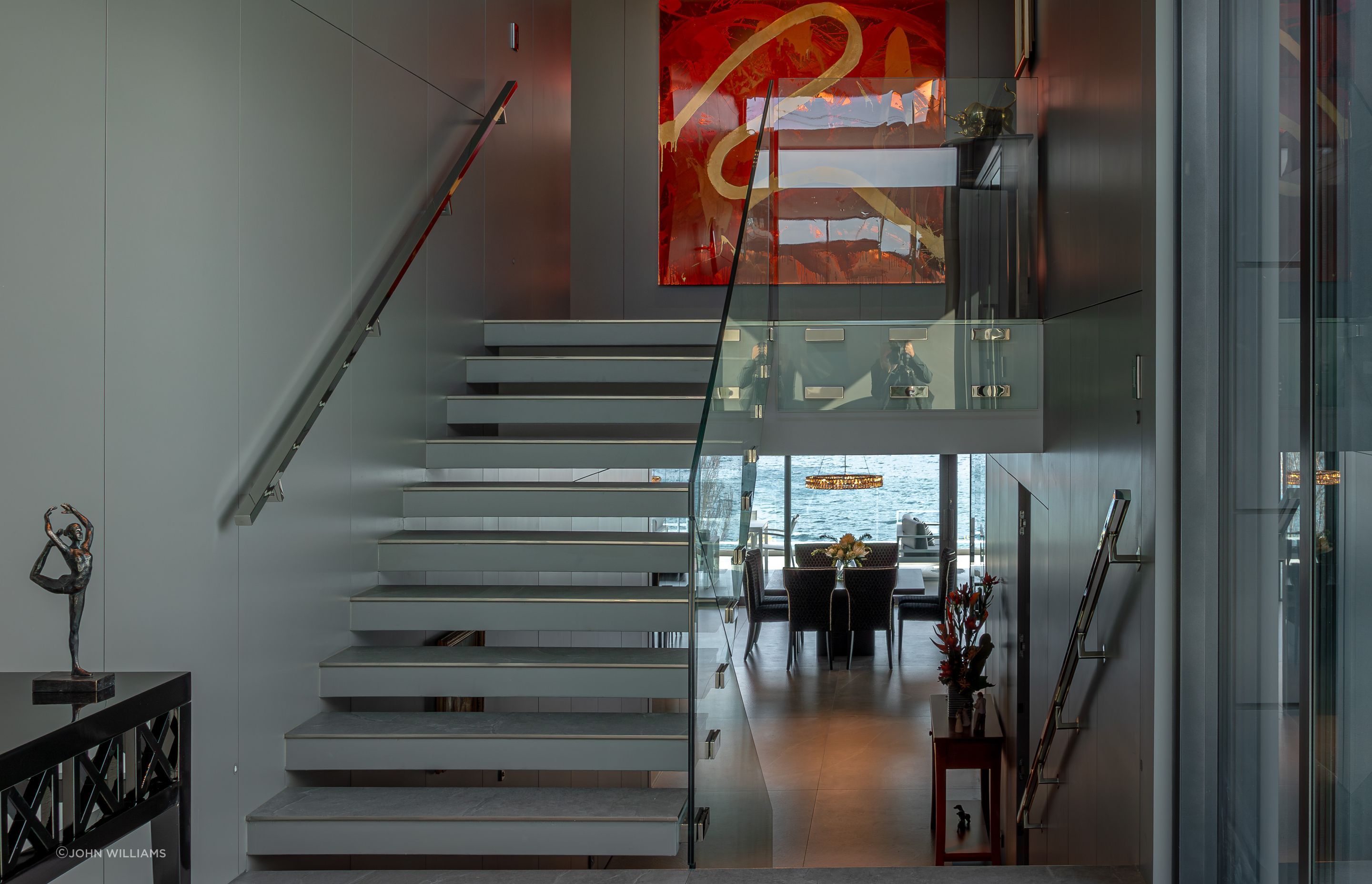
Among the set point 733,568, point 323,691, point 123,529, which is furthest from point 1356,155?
point 323,691

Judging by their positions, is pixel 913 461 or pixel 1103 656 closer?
pixel 1103 656

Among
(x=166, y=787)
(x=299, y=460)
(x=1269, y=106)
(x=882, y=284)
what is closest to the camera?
(x=166, y=787)

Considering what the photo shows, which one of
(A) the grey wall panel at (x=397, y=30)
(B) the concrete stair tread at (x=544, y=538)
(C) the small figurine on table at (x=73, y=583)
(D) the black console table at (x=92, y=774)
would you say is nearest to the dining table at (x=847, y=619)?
(B) the concrete stair tread at (x=544, y=538)

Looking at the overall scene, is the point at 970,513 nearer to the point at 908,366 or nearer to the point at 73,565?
the point at 908,366

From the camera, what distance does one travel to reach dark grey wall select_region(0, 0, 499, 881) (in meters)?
2.32

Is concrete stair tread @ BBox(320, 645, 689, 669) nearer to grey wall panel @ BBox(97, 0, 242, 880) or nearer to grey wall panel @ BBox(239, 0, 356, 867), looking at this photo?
grey wall panel @ BBox(239, 0, 356, 867)

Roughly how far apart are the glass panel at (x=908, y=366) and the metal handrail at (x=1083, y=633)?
48.3 inches

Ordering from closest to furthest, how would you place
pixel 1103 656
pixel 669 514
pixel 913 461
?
pixel 1103 656, pixel 669 514, pixel 913 461

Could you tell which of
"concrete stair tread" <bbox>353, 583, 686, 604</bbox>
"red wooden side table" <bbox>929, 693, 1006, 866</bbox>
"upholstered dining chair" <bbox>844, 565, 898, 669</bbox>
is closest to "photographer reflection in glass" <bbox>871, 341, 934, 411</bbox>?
"concrete stair tread" <bbox>353, 583, 686, 604</bbox>

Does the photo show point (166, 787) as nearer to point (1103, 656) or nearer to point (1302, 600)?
point (1302, 600)

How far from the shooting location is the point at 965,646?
22.4ft

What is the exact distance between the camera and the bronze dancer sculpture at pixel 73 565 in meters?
1.94

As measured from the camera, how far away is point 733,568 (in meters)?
3.75

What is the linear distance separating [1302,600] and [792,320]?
9.95ft
